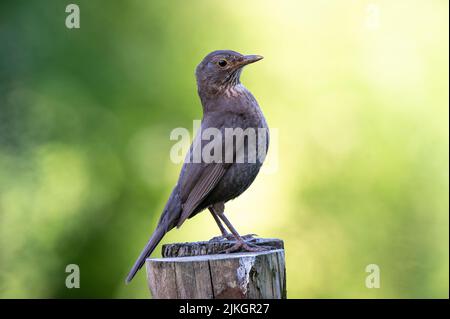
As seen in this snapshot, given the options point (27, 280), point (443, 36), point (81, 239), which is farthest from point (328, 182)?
point (27, 280)

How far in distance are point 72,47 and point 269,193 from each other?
337 centimetres

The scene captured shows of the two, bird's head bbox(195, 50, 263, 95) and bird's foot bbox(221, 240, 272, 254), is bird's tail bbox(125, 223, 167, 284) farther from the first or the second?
bird's head bbox(195, 50, 263, 95)

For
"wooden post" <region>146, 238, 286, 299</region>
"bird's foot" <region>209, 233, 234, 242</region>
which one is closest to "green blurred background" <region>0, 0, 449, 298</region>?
"bird's foot" <region>209, 233, 234, 242</region>

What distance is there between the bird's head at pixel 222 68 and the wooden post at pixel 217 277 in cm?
202

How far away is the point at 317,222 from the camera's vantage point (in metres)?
9.44

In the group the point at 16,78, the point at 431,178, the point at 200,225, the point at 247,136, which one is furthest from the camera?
the point at 431,178

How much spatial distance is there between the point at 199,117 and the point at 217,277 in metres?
5.11

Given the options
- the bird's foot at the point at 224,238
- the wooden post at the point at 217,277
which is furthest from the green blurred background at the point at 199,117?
the wooden post at the point at 217,277

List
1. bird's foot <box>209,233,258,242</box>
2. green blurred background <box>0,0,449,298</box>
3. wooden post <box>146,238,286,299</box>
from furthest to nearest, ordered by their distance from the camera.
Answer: green blurred background <box>0,0,449,298</box>
bird's foot <box>209,233,258,242</box>
wooden post <box>146,238,286,299</box>

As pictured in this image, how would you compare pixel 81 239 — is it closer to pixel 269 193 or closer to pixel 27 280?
pixel 27 280

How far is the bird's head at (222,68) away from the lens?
20.1 feet

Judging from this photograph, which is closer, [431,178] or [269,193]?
[269,193]

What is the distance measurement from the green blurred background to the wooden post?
13.3ft

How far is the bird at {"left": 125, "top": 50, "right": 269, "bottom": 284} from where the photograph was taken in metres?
5.56
